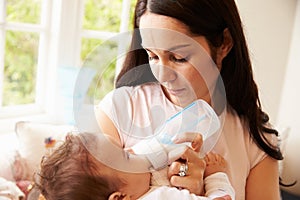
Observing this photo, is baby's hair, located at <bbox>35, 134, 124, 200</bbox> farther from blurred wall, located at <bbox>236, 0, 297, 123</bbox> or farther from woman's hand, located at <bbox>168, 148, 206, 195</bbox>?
blurred wall, located at <bbox>236, 0, 297, 123</bbox>

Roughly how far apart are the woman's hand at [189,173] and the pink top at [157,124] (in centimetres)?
12

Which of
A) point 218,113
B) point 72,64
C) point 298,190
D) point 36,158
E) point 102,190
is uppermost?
point 218,113

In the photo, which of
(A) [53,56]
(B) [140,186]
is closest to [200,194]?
(B) [140,186]

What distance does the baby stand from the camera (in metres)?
0.78

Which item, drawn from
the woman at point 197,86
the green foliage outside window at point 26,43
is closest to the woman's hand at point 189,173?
the woman at point 197,86

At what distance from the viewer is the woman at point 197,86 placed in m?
0.83

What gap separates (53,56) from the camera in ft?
7.20

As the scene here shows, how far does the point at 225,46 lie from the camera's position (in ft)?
3.13

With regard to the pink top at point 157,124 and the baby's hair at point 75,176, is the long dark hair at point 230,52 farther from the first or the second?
the baby's hair at point 75,176

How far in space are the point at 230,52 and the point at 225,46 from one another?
0.12 feet

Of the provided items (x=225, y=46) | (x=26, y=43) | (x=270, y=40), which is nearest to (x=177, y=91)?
(x=225, y=46)

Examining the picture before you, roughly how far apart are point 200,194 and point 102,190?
202 mm

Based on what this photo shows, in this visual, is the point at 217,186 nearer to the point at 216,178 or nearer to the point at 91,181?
the point at 216,178

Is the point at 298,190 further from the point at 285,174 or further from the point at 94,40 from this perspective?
the point at 94,40
